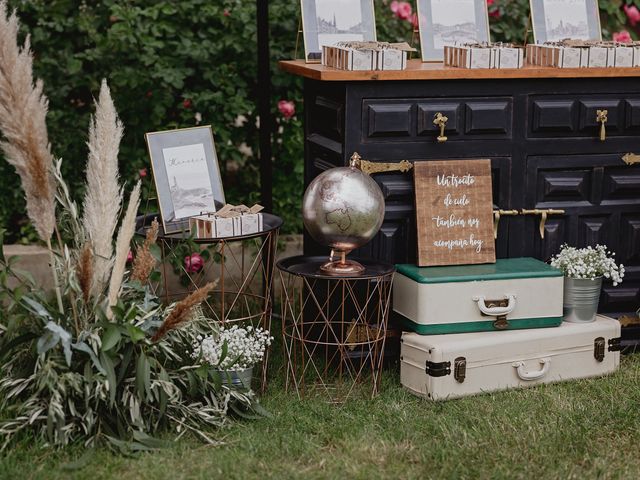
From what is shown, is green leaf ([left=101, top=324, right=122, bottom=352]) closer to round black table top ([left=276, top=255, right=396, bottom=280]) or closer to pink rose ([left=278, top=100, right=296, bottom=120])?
round black table top ([left=276, top=255, right=396, bottom=280])

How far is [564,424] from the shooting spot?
354cm

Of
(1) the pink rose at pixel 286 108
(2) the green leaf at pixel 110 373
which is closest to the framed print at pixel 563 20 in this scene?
(1) the pink rose at pixel 286 108

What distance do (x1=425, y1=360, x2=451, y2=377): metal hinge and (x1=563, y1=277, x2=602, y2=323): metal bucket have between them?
0.64 metres

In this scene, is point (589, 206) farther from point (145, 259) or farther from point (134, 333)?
point (134, 333)

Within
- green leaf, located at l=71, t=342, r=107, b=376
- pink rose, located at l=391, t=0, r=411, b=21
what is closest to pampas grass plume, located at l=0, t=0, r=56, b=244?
green leaf, located at l=71, t=342, r=107, b=376

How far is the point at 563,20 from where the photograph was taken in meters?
4.43

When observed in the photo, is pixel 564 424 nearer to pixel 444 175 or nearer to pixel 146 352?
pixel 444 175

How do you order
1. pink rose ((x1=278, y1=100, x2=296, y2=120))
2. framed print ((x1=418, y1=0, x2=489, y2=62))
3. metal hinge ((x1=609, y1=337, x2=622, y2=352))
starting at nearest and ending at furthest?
metal hinge ((x1=609, y1=337, x2=622, y2=352))
framed print ((x1=418, y1=0, x2=489, y2=62))
pink rose ((x1=278, y1=100, x2=296, y2=120))

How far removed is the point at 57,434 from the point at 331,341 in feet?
4.15

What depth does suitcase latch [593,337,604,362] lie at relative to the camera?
4.05 meters

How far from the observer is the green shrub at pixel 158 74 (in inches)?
199

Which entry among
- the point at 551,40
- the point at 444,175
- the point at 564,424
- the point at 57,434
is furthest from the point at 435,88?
the point at 57,434

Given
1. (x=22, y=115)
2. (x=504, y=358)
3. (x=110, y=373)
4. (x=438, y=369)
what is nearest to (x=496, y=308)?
(x=504, y=358)

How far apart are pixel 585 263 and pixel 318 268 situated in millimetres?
1086
